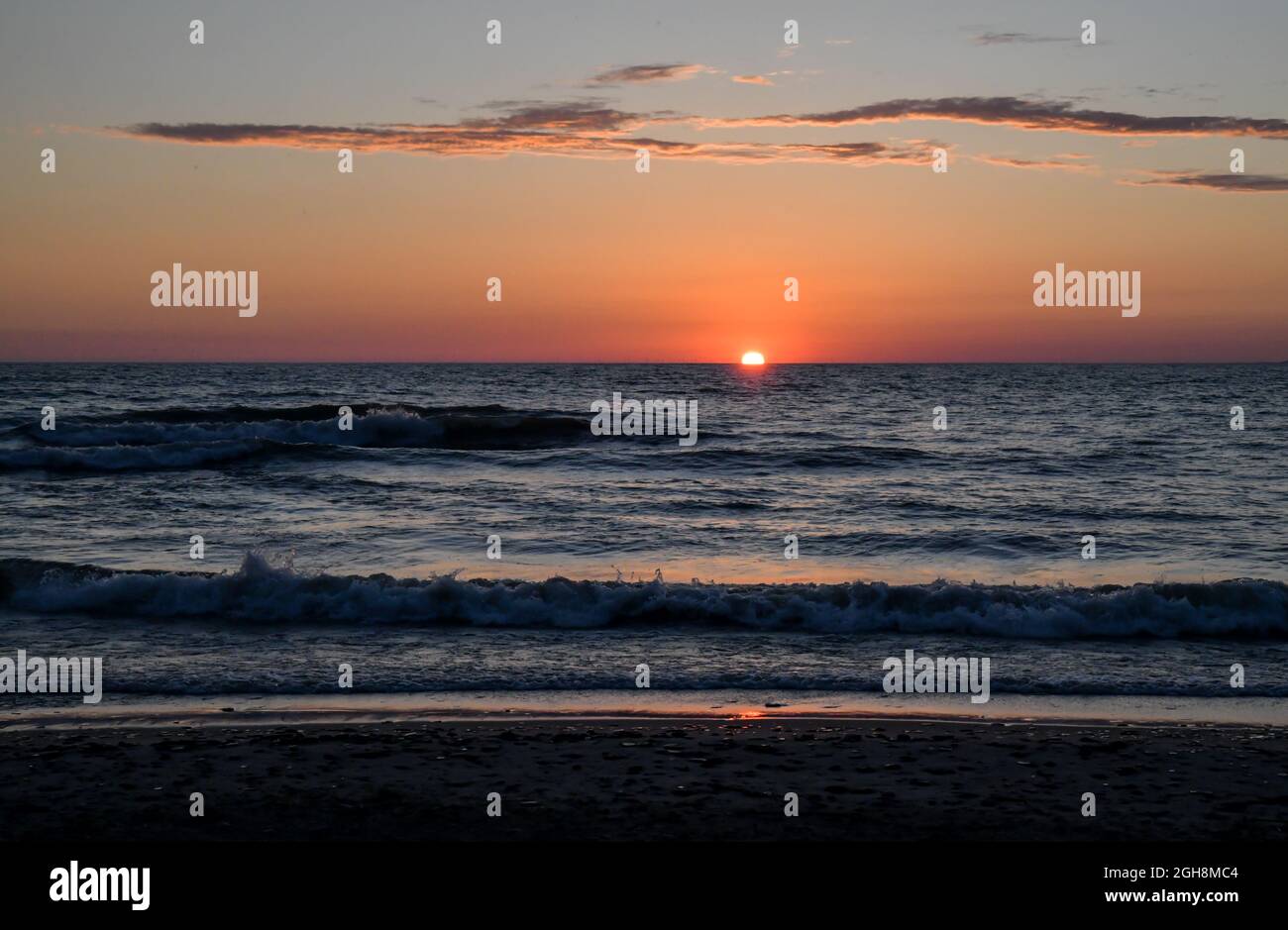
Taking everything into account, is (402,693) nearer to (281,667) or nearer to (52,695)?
(281,667)

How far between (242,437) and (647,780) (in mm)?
37381

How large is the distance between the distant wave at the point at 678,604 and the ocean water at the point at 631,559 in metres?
0.05

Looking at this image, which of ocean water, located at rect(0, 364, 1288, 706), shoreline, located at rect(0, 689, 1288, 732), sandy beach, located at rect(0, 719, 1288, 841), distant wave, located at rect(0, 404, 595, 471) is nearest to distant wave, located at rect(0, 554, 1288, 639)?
ocean water, located at rect(0, 364, 1288, 706)

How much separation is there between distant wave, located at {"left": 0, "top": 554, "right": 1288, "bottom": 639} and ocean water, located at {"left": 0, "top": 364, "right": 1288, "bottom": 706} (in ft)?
0.16

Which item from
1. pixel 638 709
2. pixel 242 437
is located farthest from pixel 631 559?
pixel 242 437

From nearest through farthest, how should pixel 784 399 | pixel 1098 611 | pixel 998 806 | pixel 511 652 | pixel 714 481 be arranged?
pixel 998 806 → pixel 511 652 → pixel 1098 611 → pixel 714 481 → pixel 784 399

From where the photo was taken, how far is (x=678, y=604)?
52.4 ft

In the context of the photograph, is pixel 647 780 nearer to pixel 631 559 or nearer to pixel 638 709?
pixel 638 709

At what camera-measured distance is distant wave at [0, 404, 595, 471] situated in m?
34.6

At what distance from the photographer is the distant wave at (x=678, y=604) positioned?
15336 millimetres

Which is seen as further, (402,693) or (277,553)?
(277,553)
